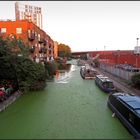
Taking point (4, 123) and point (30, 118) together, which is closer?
point (4, 123)

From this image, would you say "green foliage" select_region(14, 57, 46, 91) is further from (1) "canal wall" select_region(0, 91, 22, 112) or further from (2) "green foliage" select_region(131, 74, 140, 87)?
(2) "green foliage" select_region(131, 74, 140, 87)

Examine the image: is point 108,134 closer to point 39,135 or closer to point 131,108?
point 131,108

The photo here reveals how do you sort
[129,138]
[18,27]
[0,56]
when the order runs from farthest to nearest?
[18,27] < [0,56] < [129,138]

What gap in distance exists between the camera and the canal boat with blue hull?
441 inches

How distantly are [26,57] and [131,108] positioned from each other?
56.5 ft

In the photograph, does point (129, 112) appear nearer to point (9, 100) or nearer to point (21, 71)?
point (9, 100)

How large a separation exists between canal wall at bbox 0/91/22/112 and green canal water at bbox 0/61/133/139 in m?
0.31

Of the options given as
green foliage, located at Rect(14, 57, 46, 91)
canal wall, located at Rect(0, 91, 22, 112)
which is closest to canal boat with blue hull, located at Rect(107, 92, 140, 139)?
canal wall, located at Rect(0, 91, 22, 112)

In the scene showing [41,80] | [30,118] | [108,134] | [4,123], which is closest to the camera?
[108,134]

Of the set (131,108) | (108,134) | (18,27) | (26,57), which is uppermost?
(18,27)

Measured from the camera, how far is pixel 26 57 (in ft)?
88.8

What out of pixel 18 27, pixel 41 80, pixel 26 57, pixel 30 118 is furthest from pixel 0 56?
pixel 18 27

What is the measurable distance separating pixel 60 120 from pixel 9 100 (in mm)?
6489

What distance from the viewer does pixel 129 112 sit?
1239 cm
